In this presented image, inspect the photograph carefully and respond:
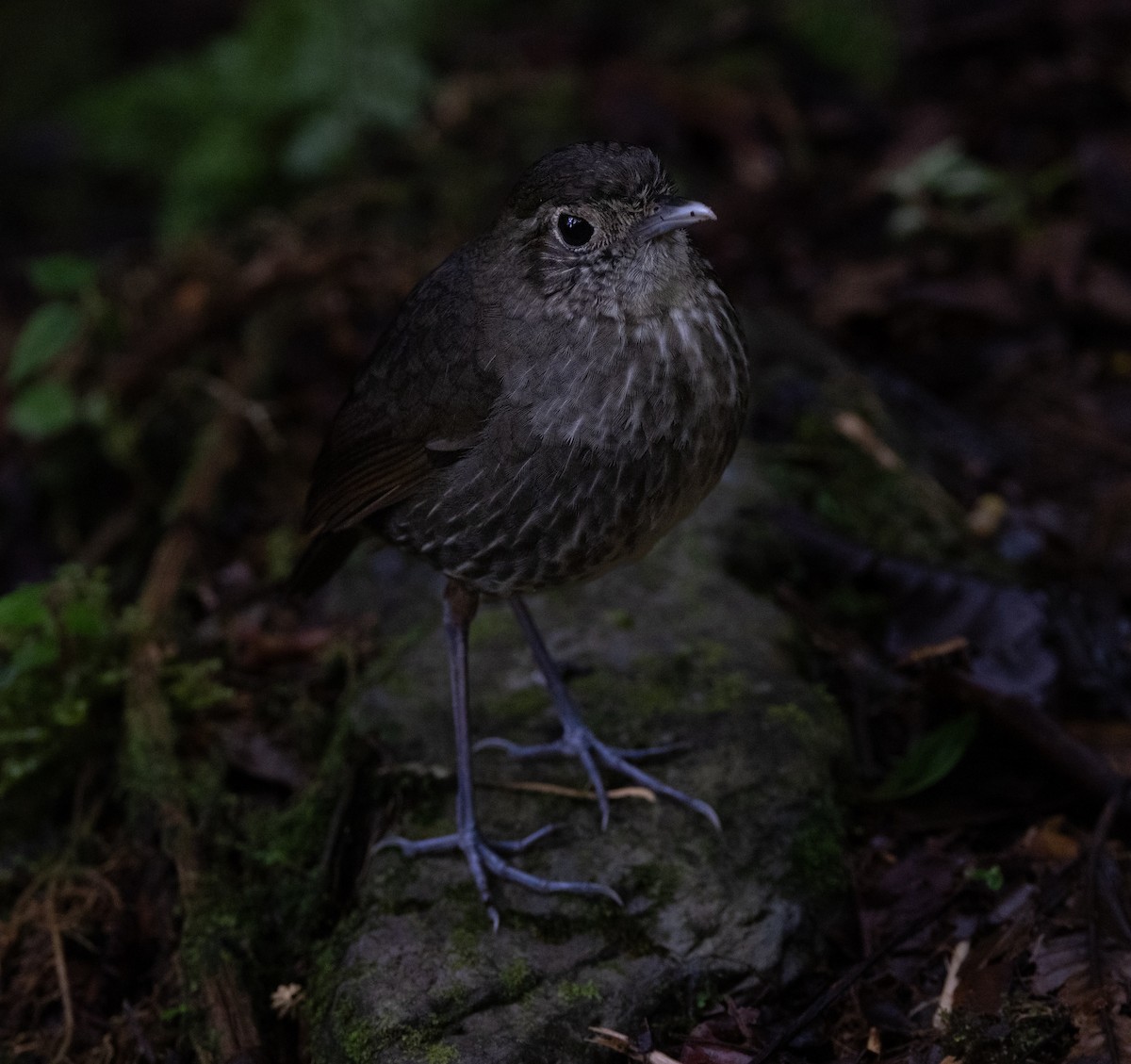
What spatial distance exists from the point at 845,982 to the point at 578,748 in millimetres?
926

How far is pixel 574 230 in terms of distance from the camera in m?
2.92

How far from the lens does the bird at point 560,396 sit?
9.53 ft

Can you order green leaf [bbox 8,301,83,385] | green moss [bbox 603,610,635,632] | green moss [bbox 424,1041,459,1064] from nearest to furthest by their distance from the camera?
1. green moss [bbox 424,1041,459,1064]
2. green moss [bbox 603,610,635,632]
3. green leaf [bbox 8,301,83,385]

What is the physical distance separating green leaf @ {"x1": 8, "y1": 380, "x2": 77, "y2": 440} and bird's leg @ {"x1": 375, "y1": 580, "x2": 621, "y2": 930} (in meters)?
2.13

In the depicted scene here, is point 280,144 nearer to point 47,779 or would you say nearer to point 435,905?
point 47,779

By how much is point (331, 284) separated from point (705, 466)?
3043mm

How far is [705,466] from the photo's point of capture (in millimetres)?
3043

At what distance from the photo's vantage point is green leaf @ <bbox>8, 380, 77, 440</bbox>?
477cm

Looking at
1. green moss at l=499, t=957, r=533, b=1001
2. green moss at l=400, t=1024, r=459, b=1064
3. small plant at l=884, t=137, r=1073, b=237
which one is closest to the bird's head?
green moss at l=499, t=957, r=533, b=1001

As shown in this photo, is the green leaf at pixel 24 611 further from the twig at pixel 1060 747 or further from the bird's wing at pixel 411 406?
the twig at pixel 1060 747

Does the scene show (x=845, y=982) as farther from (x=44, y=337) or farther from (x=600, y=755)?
(x=44, y=337)

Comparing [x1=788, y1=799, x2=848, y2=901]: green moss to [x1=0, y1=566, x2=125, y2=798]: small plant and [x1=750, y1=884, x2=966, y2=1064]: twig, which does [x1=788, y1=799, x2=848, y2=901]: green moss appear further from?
[x1=0, y1=566, x2=125, y2=798]: small plant

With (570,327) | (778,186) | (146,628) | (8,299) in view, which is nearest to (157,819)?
(146,628)

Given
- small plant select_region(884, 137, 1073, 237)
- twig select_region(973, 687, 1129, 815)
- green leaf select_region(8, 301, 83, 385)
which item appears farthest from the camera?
small plant select_region(884, 137, 1073, 237)
